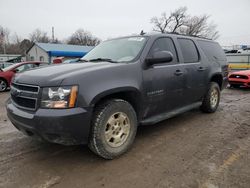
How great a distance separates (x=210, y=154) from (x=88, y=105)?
198cm

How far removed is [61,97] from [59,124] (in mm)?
315

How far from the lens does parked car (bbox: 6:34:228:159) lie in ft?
8.86

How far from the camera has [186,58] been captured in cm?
457

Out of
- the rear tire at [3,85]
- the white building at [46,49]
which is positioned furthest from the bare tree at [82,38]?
the rear tire at [3,85]

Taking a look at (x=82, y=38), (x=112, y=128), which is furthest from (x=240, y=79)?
(x=82, y=38)

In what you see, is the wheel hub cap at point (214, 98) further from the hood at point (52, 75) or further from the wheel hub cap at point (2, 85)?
the wheel hub cap at point (2, 85)

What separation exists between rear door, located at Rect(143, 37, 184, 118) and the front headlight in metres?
1.25

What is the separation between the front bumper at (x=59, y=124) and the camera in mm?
2633

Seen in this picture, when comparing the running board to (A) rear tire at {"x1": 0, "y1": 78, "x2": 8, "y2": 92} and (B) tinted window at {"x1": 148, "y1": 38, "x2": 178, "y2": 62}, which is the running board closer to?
(B) tinted window at {"x1": 148, "y1": 38, "x2": 178, "y2": 62}

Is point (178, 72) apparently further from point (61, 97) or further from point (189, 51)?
point (61, 97)

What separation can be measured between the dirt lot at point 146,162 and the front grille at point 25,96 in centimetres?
83

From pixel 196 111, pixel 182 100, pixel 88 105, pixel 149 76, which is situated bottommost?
pixel 196 111

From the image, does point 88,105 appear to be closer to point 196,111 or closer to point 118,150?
point 118,150

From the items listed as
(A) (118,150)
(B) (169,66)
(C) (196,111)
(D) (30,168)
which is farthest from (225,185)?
(C) (196,111)
